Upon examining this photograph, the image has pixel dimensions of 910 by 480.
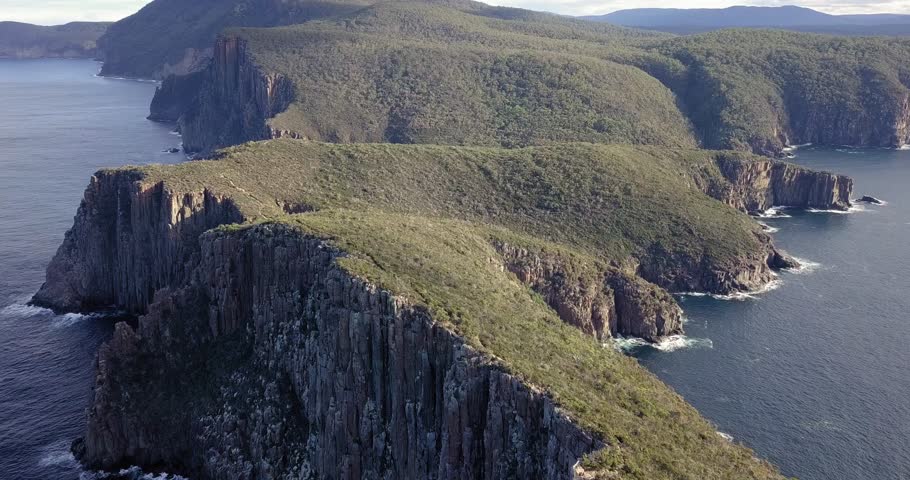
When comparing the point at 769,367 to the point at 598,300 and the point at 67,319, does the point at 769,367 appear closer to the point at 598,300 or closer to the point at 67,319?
the point at 598,300

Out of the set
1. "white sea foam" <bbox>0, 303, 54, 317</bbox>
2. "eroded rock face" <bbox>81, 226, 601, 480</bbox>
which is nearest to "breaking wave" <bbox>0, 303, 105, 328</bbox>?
"white sea foam" <bbox>0, 303, 54, 317</bbox>

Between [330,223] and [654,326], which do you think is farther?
[654,326]

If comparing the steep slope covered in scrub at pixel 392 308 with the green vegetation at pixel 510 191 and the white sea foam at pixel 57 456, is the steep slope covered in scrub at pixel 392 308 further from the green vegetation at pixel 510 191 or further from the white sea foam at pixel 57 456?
the white sea foam at pixel 57 456

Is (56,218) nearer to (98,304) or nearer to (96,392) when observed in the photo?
(98,304)

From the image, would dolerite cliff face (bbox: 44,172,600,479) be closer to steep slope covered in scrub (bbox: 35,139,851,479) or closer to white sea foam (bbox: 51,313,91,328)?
steep slope covered in scrub (bbox: 35,139,851,479)

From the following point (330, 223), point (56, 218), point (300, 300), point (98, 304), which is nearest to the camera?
point (300, 300)

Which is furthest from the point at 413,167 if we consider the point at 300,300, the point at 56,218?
the point at 56,218


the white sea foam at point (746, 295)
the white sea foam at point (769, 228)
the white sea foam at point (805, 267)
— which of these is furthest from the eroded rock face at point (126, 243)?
the white sea foam at point (769, 228)
